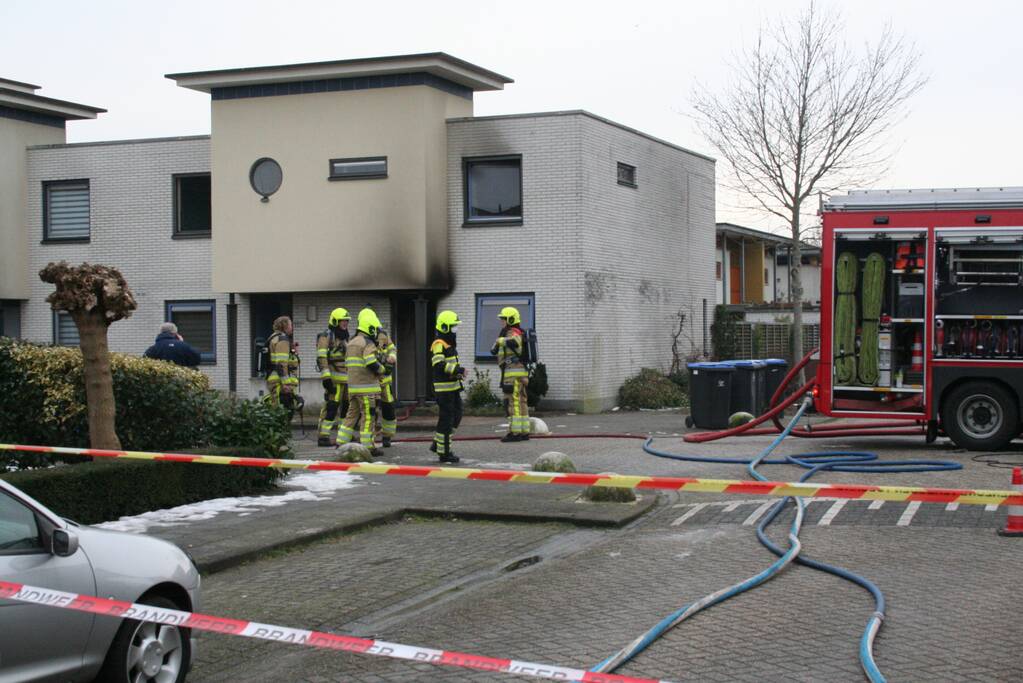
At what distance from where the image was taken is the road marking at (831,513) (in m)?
10.4

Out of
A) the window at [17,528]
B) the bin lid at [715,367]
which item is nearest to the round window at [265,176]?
the bin lid at [715,367]

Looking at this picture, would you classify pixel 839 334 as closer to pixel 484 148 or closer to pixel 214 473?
pixel 214 473

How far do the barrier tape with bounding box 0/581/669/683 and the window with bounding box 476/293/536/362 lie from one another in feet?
60.8

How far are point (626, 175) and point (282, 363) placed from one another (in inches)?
406

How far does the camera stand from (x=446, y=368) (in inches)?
599

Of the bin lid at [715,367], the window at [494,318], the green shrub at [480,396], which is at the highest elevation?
the window at [494,318]

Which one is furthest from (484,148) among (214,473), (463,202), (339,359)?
(214,473)

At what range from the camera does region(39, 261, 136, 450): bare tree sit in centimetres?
1020

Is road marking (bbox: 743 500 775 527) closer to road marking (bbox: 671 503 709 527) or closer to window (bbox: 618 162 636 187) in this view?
road marking (bbox: 671 503 709 527)

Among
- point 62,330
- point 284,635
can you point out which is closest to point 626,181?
point 62,330

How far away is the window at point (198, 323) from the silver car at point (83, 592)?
2055cm

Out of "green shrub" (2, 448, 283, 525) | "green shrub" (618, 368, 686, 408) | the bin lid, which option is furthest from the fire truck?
"green shrub" (618, 368, 686, 408)

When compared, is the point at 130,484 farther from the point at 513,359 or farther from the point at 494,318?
the point at 494,318

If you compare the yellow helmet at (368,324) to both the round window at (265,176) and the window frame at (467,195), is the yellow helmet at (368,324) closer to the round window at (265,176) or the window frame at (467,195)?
the window frame at (467,195)
